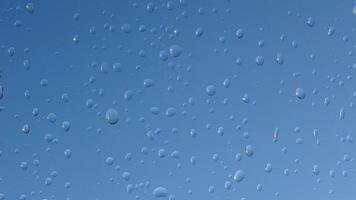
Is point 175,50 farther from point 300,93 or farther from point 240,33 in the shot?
point 300,93

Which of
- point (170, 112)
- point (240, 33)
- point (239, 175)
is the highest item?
point (240, 33)

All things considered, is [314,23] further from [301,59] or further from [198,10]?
[198,10]

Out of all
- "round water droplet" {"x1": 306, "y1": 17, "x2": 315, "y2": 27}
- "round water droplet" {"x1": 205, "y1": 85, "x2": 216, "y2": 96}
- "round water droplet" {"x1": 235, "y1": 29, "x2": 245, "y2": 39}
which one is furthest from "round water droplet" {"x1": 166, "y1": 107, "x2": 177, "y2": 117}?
A: "round water droplet" {"x1": 306, "y1": 17, "x2": 315, "y2": 27}

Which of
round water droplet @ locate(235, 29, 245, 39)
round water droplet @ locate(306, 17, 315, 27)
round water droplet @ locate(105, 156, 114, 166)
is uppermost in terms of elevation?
round water droplet @ locate(306, 17, 315, 27)

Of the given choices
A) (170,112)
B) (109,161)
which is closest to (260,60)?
(170,112)

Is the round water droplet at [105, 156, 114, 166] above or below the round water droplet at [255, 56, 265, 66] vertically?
below

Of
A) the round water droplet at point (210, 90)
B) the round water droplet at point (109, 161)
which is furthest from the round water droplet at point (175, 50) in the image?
the round water droplet at point (109, 161)

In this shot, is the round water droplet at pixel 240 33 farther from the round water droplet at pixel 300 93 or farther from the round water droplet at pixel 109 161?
the round water droplet at pixel 109 161

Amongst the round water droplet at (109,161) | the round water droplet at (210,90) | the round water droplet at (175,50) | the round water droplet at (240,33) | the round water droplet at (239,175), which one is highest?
the round water droplet at (240,33)

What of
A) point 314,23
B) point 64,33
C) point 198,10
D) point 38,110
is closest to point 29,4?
point 64,33

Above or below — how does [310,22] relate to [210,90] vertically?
above

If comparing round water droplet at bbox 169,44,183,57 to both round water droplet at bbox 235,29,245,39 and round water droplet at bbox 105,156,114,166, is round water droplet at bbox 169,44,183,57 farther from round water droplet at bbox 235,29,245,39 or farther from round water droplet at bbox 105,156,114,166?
round water droplet at bbox 105,156,114,166

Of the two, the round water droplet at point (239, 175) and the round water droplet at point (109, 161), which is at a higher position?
the round water droplet at point (109, 161)
